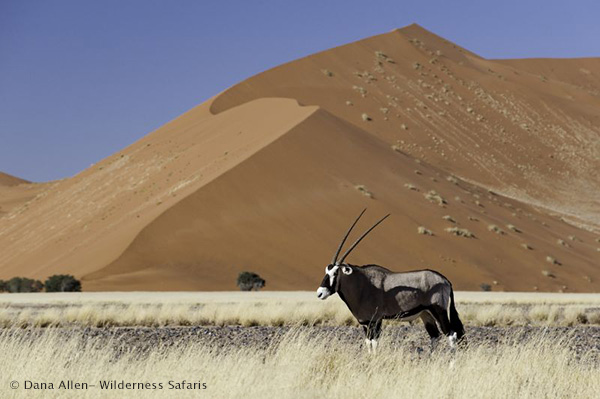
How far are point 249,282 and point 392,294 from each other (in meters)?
27.9

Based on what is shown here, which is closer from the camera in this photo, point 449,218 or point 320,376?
point 320,376

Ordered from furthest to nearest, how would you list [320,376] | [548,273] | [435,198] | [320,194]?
1. [435,198]
2. [320,194]
3. [548,273]
4. [320,376]

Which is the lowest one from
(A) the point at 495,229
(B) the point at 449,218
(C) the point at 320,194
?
(A) the point at 495,229

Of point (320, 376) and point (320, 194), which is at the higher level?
point (320, 194)

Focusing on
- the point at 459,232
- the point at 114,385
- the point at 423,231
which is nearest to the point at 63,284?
the point at 423,231

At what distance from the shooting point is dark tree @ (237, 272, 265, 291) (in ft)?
126

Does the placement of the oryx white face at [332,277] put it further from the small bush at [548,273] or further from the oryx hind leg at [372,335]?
the small bush at [548,273]

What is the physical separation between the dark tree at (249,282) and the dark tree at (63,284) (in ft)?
23.2

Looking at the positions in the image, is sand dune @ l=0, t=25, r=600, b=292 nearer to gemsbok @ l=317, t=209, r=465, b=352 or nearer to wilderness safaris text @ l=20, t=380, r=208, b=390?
gemsbok @ l=317, t=209, r=465, b=352

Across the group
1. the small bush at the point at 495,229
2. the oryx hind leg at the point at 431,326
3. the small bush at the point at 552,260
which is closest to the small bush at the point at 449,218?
the small bush at the point at 495,229

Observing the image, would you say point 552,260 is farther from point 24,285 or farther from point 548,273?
point 24,285

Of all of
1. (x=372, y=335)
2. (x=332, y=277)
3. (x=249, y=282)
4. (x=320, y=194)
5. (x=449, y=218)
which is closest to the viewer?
(x=372, y=335)

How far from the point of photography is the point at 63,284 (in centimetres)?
3759

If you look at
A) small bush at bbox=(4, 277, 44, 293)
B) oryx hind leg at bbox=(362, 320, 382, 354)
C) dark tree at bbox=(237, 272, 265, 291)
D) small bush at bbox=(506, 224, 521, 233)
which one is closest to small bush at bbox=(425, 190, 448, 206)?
small bush at bbox=(506, 224, 521, 233)
